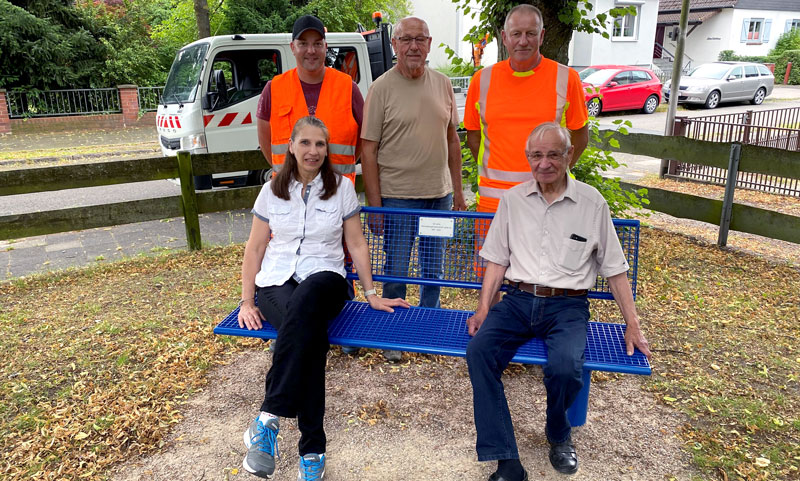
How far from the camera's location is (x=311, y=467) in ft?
9.14

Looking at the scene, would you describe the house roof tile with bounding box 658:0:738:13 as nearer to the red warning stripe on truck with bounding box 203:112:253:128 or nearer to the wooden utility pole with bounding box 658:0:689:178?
the wooden utility pole with bounding box 658:0:689:178

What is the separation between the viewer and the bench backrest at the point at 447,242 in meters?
3.52

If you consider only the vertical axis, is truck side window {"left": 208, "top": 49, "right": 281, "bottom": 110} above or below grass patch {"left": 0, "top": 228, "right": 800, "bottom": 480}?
above

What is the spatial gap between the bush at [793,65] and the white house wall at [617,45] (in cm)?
952

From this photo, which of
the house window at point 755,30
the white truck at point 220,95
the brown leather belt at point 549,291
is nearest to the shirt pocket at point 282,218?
the brown leather belt at point 549,291

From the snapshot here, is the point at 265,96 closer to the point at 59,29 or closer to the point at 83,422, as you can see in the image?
the point at 83,422

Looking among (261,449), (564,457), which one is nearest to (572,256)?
(564,457)

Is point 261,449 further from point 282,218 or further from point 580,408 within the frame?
point 580,408

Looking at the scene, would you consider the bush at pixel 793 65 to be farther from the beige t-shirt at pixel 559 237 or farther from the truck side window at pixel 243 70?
the beige t-shirt at pixel 559 237

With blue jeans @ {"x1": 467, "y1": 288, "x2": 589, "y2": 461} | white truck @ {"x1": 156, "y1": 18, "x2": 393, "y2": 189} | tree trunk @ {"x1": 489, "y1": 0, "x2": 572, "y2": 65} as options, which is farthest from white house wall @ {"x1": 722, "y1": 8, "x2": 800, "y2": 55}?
blue jeans @ {"x1": 467, "y1": 288, "x2": 589, "y2": 461}

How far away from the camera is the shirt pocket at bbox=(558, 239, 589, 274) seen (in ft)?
9.53

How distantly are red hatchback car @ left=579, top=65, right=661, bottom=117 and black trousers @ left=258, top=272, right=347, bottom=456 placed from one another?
671 inches

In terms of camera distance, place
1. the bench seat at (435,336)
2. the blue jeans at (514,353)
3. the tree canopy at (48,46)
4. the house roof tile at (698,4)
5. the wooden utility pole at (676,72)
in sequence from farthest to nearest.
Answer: the house roof tile at (698,4) → the tree canopy at (48,46) → the wooden utility pole at (676,72) → the bench seat at (435,336) → the blue jeans at (514,353)

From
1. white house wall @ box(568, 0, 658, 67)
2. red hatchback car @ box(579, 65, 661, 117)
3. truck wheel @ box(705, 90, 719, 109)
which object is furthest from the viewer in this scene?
white house wall @ box(568, 0, 658, 67)
